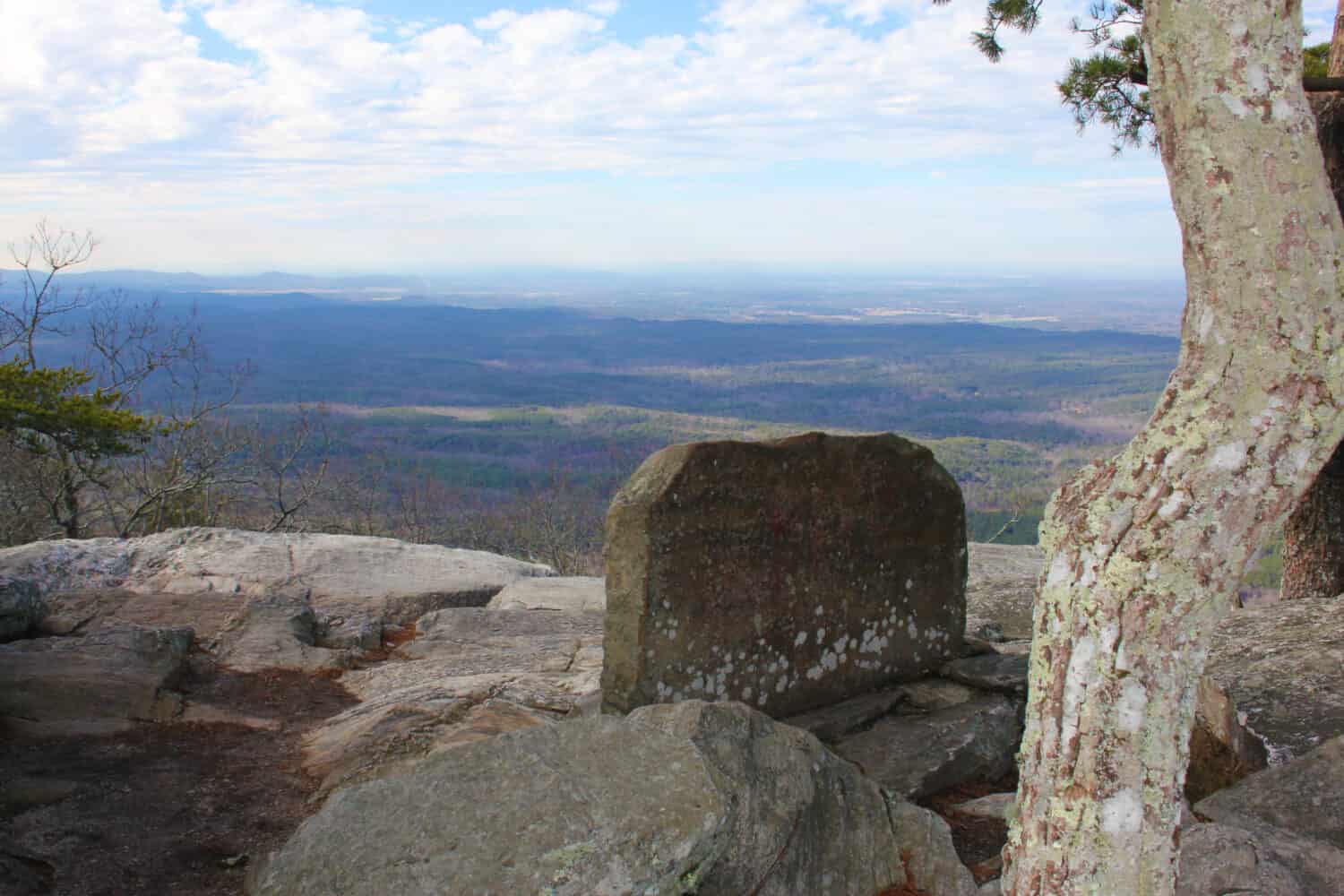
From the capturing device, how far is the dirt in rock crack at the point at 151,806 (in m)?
4.29

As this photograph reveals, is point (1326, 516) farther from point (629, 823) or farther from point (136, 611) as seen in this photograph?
point (136, 611)

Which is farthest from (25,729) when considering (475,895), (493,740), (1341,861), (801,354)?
(801,354)

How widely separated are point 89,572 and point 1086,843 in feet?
33.3

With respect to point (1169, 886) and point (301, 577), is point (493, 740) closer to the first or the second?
point (1169, 886)

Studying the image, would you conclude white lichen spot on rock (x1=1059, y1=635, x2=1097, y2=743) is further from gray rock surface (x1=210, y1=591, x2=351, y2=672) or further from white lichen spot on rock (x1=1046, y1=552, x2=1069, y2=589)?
gray rock surface (x1=210, y1=591, x2=351, y2=672)

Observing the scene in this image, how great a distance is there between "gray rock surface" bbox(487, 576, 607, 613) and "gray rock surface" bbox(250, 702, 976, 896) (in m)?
6.24

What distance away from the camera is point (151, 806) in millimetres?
5137

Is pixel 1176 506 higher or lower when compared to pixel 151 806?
higher

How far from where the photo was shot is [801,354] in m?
156

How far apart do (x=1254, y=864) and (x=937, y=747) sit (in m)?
2.15

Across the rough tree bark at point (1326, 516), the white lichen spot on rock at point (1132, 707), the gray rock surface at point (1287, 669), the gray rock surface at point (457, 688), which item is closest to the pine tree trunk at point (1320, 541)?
the rough tree bark at point (1326, 516)

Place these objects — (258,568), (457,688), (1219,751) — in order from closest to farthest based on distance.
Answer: (1219,751)
(457,688)
(258,568)

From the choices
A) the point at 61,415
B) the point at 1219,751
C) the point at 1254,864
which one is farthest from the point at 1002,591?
the point at 61,415

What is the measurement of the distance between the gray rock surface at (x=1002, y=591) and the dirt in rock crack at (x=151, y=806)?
6.08 meters
